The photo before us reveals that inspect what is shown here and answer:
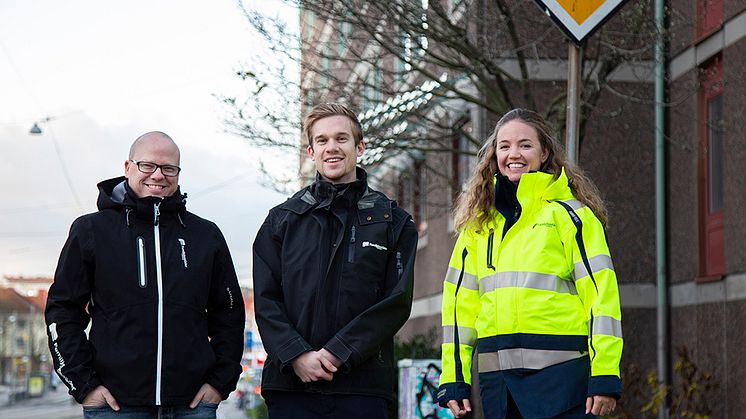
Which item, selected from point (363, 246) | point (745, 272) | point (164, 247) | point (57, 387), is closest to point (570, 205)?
point (363, 246)

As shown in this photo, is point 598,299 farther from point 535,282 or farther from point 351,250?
point 351,250

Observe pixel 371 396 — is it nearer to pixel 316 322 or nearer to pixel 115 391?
pixel 316 322

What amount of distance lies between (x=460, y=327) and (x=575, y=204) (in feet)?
2.47

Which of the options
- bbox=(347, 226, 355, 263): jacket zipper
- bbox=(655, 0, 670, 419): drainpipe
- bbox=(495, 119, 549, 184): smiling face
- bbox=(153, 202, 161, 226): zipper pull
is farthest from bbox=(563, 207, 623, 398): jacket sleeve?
bbox=(655, 0, 670, 419): drainpipe

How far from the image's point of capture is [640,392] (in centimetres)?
1462

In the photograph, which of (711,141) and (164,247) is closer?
(164,247)

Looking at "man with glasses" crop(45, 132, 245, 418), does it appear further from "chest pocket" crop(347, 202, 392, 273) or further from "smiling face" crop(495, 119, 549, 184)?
"smiling face" crop(495, 119, 549, 184)

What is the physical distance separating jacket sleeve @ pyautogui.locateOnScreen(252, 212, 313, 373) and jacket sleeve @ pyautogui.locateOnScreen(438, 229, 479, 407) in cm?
68

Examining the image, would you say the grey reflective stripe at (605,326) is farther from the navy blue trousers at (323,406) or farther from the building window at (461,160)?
the building window at (461,160)

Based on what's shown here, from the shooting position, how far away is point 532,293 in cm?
541

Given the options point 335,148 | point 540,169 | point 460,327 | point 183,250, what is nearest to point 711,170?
point 540,169

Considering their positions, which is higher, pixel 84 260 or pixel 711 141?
pixel 711 141

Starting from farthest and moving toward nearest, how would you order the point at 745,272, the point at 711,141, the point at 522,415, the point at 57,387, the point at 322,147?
1. the point at 57,387
2. the point at 711,141
3. the point at 745,272
4. the point at 322,147
5. the point at 522,415

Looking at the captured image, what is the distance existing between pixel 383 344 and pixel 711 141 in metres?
9.58
